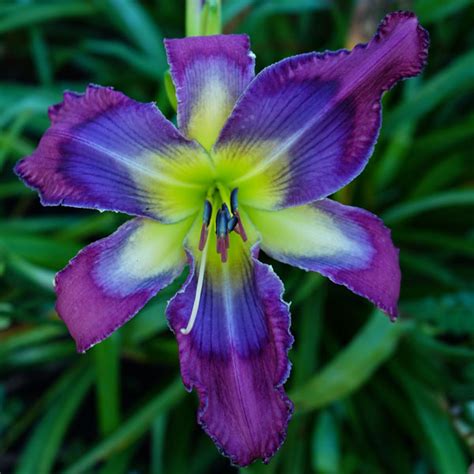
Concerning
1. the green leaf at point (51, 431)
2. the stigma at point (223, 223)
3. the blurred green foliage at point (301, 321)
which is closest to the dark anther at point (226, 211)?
the stigma at point (223, 223)

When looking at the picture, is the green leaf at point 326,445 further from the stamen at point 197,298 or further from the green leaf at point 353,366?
the stamen at point 197,298

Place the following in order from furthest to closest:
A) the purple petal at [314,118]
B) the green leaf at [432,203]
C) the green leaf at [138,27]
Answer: the green leaf at [138,27]
the green leaf at [432,203]
the purple petal at [314,118]

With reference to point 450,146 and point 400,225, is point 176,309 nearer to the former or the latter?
point 400,225

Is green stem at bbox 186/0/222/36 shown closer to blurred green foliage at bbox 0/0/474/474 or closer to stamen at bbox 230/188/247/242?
stamen at bbox 230/188/247/242

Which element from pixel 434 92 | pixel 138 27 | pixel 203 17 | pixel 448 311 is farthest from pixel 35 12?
pixel 448 311

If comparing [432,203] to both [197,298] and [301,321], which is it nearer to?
[301,321]

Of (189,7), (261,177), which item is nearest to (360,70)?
(261,177)

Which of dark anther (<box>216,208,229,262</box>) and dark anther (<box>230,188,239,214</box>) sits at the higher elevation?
dark anther (<box>230,188,239,214</box>)

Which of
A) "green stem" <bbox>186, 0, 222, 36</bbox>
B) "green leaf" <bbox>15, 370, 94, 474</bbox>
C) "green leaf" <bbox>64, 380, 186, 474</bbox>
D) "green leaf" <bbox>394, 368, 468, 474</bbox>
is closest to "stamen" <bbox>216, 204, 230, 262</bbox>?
"green stem" <bbox>186, 0, 222, 36</bbox>
